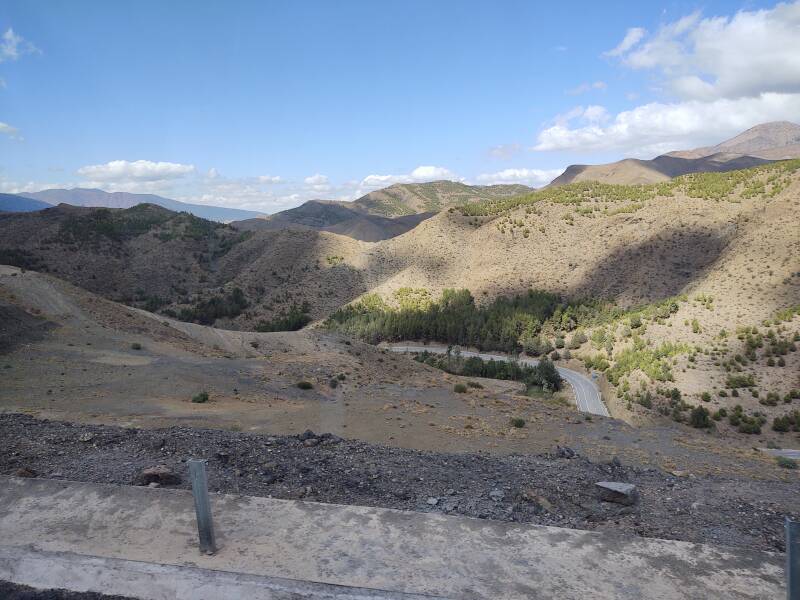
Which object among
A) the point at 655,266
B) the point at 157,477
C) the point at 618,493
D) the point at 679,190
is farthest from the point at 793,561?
the point at 679,190

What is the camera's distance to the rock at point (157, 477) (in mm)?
6552

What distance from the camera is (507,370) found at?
42.2 m

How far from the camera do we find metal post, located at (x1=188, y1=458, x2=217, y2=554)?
4.40 metres

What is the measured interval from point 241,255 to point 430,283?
1308 inches

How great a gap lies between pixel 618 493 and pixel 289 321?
5263cm

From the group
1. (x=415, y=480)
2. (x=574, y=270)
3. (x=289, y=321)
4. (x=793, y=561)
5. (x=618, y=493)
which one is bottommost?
(x=289, y=321)

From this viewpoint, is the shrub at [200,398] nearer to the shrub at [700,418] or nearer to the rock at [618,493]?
the rock at [618,493]

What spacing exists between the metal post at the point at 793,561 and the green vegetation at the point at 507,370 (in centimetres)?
3473

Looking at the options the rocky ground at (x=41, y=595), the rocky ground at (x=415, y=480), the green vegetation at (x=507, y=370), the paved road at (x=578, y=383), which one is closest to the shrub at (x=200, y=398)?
the rocky ground at (x=415, y=480)

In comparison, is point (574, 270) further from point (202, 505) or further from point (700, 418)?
point (202, 505)

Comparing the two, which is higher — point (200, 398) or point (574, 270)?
point (574, 270)

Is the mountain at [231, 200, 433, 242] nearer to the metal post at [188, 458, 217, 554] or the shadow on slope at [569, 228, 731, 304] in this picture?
the shadow on slope at [569, 228, 731, 304]

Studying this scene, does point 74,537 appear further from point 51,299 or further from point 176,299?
point 176,299

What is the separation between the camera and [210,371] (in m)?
22.6
